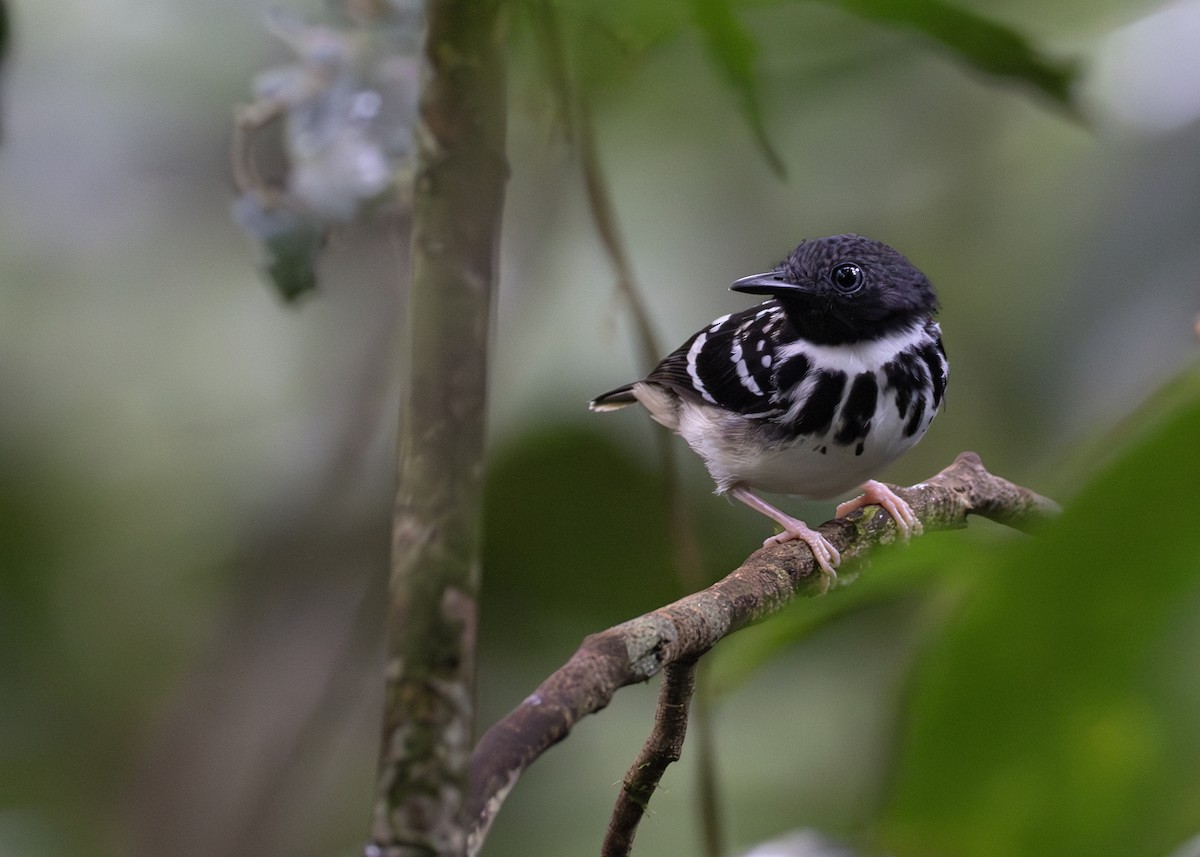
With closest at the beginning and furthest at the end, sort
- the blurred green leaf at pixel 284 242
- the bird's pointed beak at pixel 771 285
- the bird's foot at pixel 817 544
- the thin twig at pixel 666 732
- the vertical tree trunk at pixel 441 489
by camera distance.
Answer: the vertical tree trunk at pixel 441 489 → the thin twig at pixel 666 732 → the blurred green leaf at pixel 284 242 → the bird's foot at pixel 817 544 → the bird's pointed beak at pixel 771 285

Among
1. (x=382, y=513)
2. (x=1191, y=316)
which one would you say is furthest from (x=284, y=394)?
(x=1191, y=316)

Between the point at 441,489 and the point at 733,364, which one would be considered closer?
A: the point at 441,489

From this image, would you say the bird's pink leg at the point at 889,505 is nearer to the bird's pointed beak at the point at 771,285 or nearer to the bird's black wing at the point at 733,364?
the bird's black wing at the point at 733,364

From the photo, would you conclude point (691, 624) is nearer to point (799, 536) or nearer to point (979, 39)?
point (979, 39)

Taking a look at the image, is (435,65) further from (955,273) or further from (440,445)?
(955,273)

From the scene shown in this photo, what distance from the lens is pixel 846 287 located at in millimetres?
2355

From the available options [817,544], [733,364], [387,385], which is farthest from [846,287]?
[387,385]

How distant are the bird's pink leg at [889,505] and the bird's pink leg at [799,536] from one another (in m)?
0.13

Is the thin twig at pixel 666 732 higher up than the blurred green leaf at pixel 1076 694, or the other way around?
the blurred green leaf at pixel 1076 694

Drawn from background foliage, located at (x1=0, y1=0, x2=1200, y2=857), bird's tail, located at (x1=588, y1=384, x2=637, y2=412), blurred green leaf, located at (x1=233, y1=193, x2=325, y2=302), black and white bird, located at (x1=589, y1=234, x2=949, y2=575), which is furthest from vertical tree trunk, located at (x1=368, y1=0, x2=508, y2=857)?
bird's tail, located at (x1=588, y1=384, x2=637, y2=412)

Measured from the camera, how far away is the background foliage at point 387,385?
106 inches

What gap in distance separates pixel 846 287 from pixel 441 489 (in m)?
1.69

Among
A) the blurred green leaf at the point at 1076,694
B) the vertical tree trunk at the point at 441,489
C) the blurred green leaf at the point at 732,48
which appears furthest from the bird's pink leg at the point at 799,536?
the blurred green leaf at the point at 1076,694

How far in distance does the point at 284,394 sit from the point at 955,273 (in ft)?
6.46
